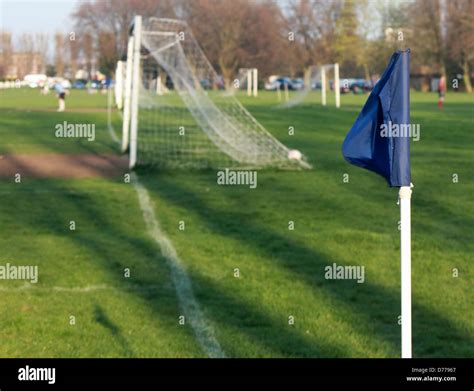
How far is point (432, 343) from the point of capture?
845 centimetres

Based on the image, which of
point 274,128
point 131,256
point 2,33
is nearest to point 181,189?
point 131,256

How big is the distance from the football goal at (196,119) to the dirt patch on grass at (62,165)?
616 millimetres

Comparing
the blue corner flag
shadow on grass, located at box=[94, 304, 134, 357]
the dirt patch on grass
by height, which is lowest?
shadow on grass, located at box=[94, 304, 134, 357]

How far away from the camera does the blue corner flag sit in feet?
20.6

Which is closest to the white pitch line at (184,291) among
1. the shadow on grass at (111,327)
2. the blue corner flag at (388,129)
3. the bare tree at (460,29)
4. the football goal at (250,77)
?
the shadow on grass at (111,327)

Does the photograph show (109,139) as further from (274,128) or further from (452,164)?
(452,164)

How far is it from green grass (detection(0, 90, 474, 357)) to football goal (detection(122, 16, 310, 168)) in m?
1.93

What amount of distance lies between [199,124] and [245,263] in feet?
55.1

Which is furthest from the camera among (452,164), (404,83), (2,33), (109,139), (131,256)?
(2,33)

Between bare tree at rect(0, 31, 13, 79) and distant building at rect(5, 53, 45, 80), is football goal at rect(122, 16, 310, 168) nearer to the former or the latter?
bare tree at rect(0, 31, 13, 79)

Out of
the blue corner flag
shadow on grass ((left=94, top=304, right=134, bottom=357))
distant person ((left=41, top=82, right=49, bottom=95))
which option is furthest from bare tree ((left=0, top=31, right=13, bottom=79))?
the blue corner flag

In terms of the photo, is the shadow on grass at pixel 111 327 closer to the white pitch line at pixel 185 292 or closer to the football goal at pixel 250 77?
the white pitch line at pixel 185 292
